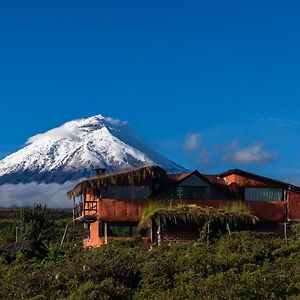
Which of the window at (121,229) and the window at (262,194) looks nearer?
the window at (121,229)

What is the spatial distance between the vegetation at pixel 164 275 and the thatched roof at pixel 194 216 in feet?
26.0

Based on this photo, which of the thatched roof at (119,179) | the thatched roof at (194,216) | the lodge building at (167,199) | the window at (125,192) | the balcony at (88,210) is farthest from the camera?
the window at (125,192)

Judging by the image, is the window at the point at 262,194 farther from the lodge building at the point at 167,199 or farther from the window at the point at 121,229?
the window at the point at 121,229

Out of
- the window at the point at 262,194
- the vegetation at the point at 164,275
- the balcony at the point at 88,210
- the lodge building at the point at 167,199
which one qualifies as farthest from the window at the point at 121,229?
the vegetation at the point at 164,275

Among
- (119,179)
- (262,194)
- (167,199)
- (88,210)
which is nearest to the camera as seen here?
(119,179)

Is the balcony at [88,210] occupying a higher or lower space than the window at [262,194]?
lower

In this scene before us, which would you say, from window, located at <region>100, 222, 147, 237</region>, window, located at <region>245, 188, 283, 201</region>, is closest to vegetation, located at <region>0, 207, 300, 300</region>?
window, located at <region>100, 222, 147, 237</region>

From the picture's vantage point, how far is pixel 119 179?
132 feet

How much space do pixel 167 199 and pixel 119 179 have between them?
2.91m

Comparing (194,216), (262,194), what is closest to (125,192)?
(194,216)

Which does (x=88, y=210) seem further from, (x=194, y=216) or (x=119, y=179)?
(x=194, y=216)

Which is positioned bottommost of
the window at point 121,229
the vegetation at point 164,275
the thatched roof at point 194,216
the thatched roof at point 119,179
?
the vegetation at point 164,275

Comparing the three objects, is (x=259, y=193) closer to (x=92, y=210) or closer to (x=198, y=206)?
(x=198, y=206)

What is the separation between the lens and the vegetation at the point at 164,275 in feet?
65.2
